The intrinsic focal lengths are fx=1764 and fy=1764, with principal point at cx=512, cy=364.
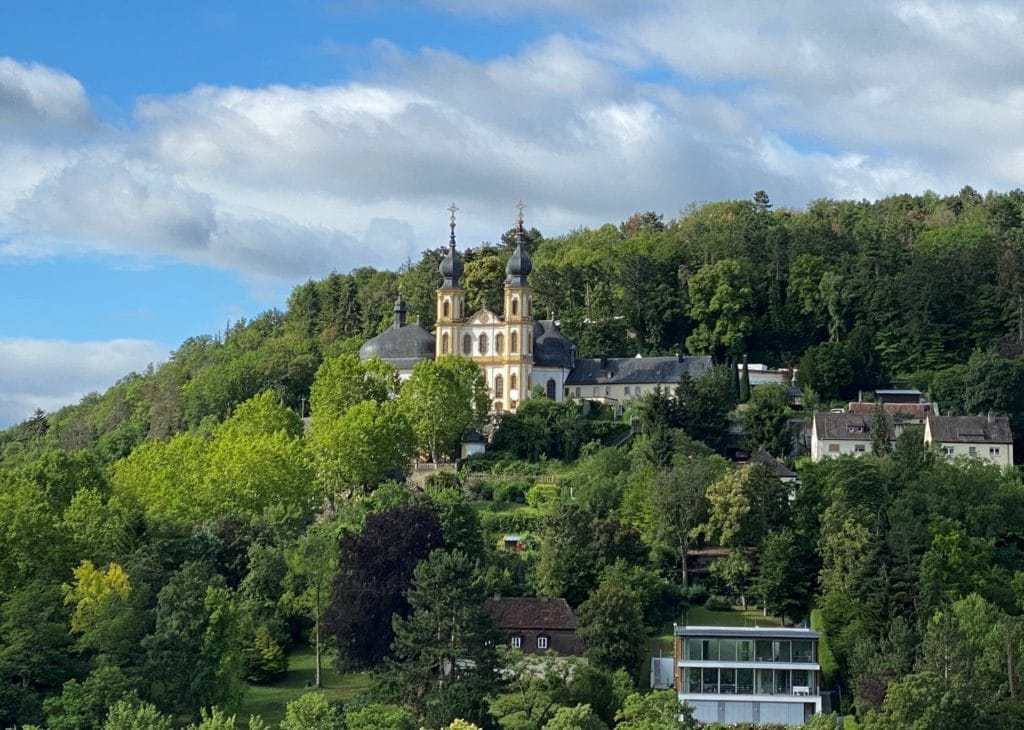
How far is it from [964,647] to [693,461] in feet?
67.9

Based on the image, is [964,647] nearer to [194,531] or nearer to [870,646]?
[870,646]

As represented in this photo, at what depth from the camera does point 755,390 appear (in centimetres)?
8350

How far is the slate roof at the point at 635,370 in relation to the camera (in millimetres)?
90250

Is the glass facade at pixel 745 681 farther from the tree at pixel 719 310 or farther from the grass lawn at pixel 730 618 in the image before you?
the tree at pixel 719 310

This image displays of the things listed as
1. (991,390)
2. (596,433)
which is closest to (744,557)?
(596,433)

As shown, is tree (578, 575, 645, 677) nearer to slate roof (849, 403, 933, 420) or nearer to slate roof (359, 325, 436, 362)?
slate roof (849, 403, 933, 420)

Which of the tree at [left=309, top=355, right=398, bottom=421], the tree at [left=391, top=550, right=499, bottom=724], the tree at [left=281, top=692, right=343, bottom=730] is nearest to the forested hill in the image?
the tree at [left=309, top=355, right=398, bottom=421]

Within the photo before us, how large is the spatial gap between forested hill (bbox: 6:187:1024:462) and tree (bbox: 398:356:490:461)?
14715mm

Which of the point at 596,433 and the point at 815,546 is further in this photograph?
the point at 596,433

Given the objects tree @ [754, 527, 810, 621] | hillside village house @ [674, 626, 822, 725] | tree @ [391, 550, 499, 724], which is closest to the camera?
tree @ [391, 550, 499, 724]

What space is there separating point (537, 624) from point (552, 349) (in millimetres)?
36232

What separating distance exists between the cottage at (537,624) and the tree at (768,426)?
23.6 metres

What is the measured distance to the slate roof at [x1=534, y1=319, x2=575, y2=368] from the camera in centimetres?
9119

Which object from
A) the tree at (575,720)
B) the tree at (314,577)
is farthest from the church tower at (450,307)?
the tree at (575,720)
